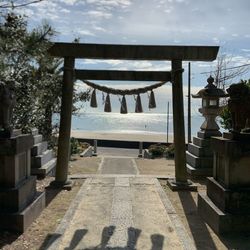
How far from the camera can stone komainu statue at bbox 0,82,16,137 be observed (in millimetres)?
6656

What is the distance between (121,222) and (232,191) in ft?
6.67

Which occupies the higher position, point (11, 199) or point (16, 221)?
point (11, 199)

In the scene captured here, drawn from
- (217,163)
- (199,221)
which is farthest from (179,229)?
(217,163)

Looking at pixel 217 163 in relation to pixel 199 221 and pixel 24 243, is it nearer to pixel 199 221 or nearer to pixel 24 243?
pixel 199 221

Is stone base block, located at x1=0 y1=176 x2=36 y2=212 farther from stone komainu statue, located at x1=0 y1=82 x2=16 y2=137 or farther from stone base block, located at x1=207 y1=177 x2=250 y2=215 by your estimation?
stone base block, located at x1=207 y1=177 x2=250 y2=215

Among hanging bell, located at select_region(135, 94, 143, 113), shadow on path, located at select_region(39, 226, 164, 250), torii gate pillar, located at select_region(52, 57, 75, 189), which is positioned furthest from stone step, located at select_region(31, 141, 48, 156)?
shadow on path, located at select_region(39, 226, 164, 250)

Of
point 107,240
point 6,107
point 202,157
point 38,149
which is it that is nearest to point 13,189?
point 6,107

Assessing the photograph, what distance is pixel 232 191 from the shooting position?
6547 millimetres

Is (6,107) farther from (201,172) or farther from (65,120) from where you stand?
(201,172)

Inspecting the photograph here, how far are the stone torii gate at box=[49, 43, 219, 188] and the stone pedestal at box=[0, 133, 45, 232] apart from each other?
11.7ft

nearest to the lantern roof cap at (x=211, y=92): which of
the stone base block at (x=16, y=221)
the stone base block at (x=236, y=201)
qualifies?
the stone base block at (x=236, y=201)

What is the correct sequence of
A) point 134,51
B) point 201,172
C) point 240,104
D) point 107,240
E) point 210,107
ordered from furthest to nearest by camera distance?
point 210,107
point 201,172
point 134,51
point 240,104
point 107,240

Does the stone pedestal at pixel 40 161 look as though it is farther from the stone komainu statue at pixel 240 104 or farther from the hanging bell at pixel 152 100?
the stone komainu statue at pixel 240 104

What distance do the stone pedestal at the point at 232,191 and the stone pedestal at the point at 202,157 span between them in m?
5.35
